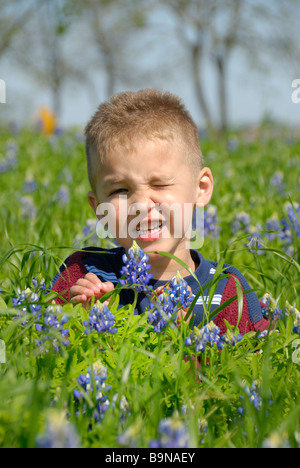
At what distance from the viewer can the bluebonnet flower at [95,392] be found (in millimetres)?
1818

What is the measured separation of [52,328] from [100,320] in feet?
0.60

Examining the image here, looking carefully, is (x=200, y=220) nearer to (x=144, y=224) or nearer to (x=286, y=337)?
(x=144, y=224)

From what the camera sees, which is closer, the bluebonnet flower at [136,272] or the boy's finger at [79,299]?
the bluebonnet flower at [136,272]

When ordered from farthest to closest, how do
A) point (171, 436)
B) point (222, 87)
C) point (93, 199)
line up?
point (222, 87) → point (93, 199) → point (171, 436)

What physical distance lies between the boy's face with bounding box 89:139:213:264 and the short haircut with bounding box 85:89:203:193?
6cm

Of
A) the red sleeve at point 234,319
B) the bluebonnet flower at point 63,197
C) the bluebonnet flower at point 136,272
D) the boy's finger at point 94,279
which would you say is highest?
the bluebonnet flower at point 63,197

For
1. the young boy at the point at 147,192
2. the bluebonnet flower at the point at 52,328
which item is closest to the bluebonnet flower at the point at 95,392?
the bluebonnet flower at the point at 52,328

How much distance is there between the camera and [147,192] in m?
2.79

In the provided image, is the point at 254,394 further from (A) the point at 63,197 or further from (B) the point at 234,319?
(A) the point at 63,197

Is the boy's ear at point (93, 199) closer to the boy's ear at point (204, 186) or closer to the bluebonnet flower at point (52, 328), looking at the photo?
the boy's ear at point (204, 186)

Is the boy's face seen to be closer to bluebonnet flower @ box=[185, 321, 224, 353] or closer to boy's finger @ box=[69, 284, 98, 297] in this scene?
boy's finger @ box=[69, 284, 98, 297]

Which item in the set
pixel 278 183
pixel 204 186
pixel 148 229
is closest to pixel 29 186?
pixel 278 183

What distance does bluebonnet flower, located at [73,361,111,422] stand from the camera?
1.82 metres

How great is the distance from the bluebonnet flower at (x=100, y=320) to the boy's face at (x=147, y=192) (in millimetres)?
708
